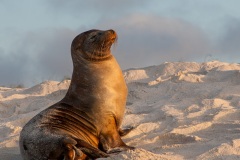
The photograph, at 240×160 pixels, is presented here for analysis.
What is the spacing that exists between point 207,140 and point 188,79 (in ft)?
9.62

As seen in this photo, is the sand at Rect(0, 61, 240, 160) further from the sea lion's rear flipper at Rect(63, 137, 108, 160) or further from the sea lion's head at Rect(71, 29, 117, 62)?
the sea lion's head at Rect(71, 29, 117, 62)

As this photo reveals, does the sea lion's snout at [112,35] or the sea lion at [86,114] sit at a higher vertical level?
the sea lion's snout at [112,35]

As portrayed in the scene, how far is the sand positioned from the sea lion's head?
0.99 metres

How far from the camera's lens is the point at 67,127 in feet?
22.6

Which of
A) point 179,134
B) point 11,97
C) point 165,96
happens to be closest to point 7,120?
point 11,97

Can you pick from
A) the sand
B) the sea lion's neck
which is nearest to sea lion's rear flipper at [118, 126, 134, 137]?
the sand

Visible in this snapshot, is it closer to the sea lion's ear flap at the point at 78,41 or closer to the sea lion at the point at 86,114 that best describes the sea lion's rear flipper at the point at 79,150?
the sea lion at the point at 86,114

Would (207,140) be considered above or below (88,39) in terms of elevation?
below

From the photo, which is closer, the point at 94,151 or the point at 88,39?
the point at 94,151

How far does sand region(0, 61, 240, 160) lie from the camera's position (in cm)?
683

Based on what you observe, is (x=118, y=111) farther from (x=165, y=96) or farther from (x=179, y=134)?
(x=165, y=96)

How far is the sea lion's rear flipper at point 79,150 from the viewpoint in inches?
248

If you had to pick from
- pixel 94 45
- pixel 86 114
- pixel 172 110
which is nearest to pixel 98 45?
pixel 94 45

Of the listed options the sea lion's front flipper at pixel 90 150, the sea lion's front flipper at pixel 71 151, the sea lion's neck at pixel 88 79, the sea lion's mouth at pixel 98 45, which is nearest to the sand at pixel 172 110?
the sea lion's front flipper at pixel 90 150
